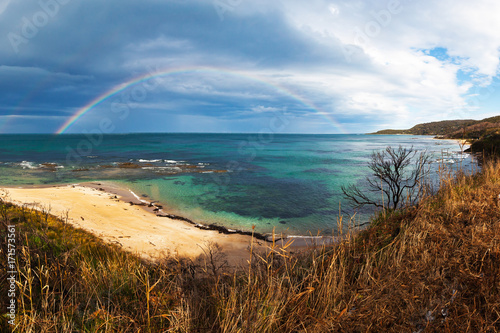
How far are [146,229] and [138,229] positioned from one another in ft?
1.39

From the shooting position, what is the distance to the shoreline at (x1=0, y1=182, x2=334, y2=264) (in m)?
11.6

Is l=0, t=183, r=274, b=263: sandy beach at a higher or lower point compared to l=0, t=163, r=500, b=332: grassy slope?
lower

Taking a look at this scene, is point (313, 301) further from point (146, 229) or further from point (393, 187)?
point (393, 187)

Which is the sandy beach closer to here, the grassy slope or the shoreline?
the shoreline

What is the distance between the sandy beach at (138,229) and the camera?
37.8 feet

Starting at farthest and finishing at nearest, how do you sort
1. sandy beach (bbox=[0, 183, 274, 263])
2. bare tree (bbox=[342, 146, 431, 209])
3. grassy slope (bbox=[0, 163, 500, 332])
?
sandy beach (bbox=[0, 183, 274, 263]) → bare tree (bbox=[342, 146, 431, 209]) → grassy slope (bbox=[0, 163, 500, 332])

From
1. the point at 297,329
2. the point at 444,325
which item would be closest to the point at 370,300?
the point at 444,325

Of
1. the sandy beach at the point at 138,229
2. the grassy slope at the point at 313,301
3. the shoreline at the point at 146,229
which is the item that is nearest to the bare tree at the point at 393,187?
the grassy slope at the point at 313,301

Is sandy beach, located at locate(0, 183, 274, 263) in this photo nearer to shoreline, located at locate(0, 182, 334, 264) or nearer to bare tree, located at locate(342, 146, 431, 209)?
shoreline, located at locate(0, 182, 334, 264)

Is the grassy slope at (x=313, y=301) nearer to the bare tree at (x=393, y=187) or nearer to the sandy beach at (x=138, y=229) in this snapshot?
the bare tree at (x=393, y=187)

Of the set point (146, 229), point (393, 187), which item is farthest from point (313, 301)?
point (393, 187)

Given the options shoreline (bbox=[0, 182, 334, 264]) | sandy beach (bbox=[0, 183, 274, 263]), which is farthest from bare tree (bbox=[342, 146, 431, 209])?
sandy beach (bbox=[0, 183, 274, 263])

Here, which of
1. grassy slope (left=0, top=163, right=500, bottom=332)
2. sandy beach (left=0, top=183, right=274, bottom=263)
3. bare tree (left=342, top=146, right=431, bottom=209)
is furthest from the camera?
sandy beach (left=0, top=183, right=274, bottom=263)

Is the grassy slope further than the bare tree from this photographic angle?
No
